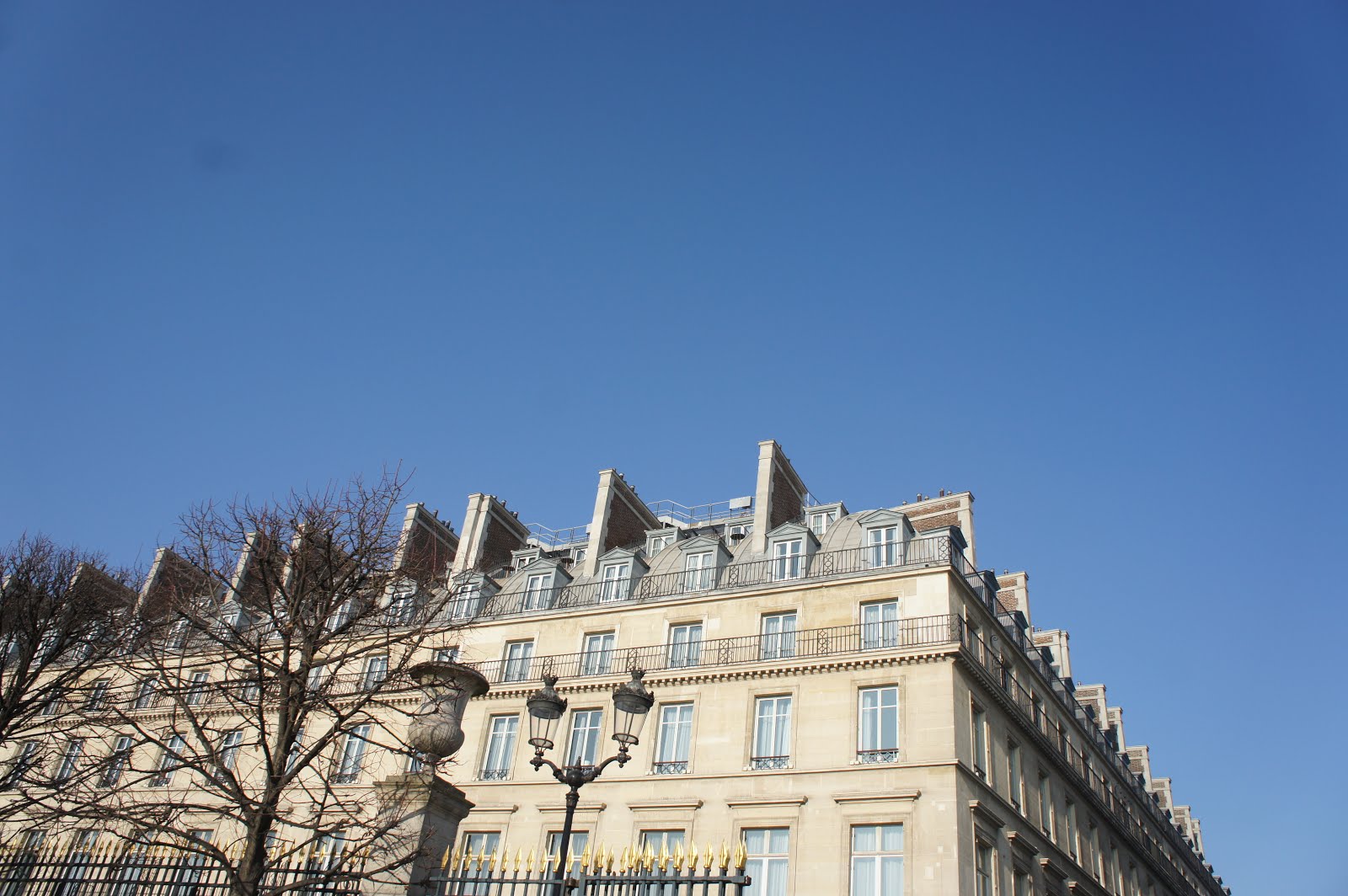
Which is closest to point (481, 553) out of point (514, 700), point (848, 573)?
point (514, 700)

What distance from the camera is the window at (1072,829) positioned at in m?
27.7

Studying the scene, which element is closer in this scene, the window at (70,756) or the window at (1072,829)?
the window at (70,756)

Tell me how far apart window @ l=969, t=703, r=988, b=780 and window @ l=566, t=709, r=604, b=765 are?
29.8 feet

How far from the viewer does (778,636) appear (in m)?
25.1

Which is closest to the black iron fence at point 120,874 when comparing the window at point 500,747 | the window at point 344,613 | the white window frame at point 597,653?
the window at point 344,613

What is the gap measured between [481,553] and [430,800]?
2374cm

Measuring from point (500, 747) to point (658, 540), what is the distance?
26.0 ft

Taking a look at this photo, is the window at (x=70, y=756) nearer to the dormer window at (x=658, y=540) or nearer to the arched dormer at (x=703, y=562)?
the arched dormer at (x=703, y=562)

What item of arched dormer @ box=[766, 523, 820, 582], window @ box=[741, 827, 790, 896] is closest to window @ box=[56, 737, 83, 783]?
window @ box=[741, 827, 790, 896]

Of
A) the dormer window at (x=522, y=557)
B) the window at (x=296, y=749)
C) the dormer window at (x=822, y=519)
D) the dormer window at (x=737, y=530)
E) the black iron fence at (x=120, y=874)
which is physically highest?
the dormer window at (x=737, y=530)

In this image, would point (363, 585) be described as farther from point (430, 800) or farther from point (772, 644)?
point (772, 644)

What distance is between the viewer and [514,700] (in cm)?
2722

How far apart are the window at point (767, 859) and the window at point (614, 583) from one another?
797 centimetres

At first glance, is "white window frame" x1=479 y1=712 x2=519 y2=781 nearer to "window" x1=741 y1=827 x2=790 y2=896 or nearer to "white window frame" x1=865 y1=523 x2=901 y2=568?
"window" x1=741 y1=827 x2=790 y2=896
